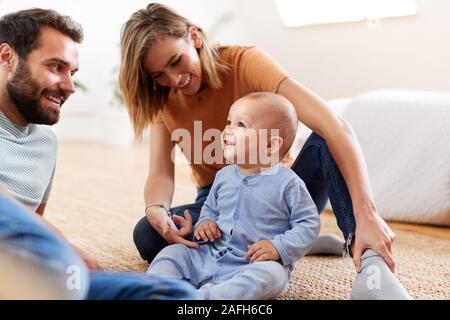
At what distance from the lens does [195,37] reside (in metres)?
1.41

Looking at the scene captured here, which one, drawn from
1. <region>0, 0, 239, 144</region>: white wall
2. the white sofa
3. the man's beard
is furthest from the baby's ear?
<region>0, 0, 239, 144</region>: white wall

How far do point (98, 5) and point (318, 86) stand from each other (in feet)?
4.71

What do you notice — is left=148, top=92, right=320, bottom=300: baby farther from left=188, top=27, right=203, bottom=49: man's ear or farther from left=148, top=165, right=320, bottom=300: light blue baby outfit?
left=188, top=27, right=203, bottom=49: man's ear

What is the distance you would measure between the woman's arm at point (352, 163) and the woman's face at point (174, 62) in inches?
7.9

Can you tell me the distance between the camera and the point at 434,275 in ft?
4.76

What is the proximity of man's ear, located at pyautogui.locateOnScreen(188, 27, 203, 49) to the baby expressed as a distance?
0.79 feet

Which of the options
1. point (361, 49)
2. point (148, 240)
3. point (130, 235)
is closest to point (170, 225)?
point (148, 240)

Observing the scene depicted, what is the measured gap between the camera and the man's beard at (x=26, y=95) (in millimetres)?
1211

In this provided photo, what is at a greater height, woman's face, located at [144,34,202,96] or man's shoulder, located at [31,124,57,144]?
woman's face, located at [144,34,202,96]

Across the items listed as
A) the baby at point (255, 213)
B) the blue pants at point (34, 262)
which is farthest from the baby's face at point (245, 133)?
the blue pants at point (34, 262)

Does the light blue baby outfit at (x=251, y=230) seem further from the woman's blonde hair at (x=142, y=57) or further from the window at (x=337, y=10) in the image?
the window at (x=337, y=10)

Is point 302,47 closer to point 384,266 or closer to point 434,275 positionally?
point 434,275

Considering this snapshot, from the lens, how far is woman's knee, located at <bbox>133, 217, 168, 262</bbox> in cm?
145

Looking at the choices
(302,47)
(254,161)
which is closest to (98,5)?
(302,47)
